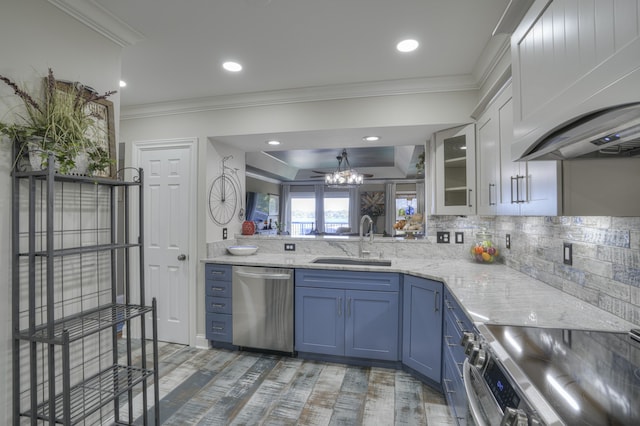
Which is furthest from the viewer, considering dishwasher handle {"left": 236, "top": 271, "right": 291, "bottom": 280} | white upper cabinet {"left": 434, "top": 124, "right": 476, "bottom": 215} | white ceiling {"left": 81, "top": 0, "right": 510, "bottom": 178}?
dishwasher handle {"left": 236, "top": 271, "right": 291, "bottom": 280}

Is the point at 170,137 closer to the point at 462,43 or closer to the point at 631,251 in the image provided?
the point at 462,43

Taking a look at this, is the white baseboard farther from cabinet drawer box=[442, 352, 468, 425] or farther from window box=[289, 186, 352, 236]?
window box=[289, 186, 352, 236]

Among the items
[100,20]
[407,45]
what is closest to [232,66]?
[100,20]

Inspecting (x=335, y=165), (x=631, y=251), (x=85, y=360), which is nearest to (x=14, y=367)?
(x=85, y=360)

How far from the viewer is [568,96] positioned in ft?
3.09

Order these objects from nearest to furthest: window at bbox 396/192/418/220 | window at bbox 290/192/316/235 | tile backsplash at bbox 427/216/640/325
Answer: tile backsplash at bbox 427/216/640/325 → window at bbox 396/192/418/220 → window at bbox 290/192/316/235

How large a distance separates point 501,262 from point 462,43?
1.84 metres

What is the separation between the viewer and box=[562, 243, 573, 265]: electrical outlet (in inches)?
70.8

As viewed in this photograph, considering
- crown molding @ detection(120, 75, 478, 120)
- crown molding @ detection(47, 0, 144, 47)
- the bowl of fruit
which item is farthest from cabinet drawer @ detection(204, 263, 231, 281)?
the bowl of fruit

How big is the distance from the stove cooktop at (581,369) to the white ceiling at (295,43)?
5.66 feet

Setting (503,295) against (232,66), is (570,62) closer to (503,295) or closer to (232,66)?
(503,295)

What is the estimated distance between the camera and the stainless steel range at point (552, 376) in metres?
0.76

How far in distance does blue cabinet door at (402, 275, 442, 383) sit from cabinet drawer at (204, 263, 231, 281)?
1.67 metres

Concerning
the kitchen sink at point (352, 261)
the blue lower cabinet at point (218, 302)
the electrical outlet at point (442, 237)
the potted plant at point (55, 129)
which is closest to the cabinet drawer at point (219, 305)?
the blue lower cabinet at point (218, 302)
